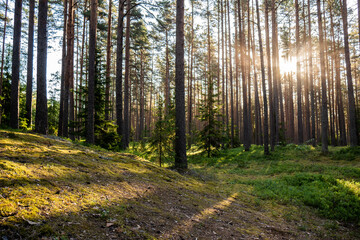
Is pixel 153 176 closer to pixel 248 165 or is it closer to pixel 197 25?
pixel 248 165

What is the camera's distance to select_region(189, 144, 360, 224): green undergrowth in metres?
6.33

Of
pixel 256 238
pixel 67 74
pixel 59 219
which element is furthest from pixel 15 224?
pixel 67 74

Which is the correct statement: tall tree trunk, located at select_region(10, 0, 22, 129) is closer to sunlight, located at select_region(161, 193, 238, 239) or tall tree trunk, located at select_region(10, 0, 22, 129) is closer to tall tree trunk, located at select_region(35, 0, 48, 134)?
tall tree trunk, located at select_region(35, 0, 48, 134)

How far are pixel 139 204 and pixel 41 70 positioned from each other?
7201 millimetres

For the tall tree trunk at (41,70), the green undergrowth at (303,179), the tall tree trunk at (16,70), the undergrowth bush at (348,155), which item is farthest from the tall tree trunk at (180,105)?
the undergrowth bush at (348,155)

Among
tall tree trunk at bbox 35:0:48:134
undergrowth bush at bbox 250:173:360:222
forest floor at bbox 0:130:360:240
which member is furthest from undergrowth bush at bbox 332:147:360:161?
tall tree trunk at bbox 35:0:48:134

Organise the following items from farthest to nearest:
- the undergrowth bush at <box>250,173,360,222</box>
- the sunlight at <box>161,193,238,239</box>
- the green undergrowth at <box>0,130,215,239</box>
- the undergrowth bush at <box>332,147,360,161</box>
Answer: the undergrowth bush at <box>332,147,360,161</box>, the undergrowth bush at <box>250,173,360,222</box>, the sunlight at <box>161,193,238,239</box>, the green undergrowth at <box>0,130,215,239</box>

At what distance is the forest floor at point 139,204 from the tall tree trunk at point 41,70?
2377mm

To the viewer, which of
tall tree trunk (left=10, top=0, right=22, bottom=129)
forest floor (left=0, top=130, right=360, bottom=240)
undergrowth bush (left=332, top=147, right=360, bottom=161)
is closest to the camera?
forest floor (left=0, top=130, right=360, bottom=240)

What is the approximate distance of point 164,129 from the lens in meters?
8.61

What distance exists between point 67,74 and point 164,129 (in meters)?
9.56

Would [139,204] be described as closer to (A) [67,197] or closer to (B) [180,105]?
(A) [67,197]

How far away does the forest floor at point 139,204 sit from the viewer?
2.54m

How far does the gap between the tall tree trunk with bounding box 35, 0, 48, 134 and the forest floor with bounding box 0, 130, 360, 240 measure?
2.38m
